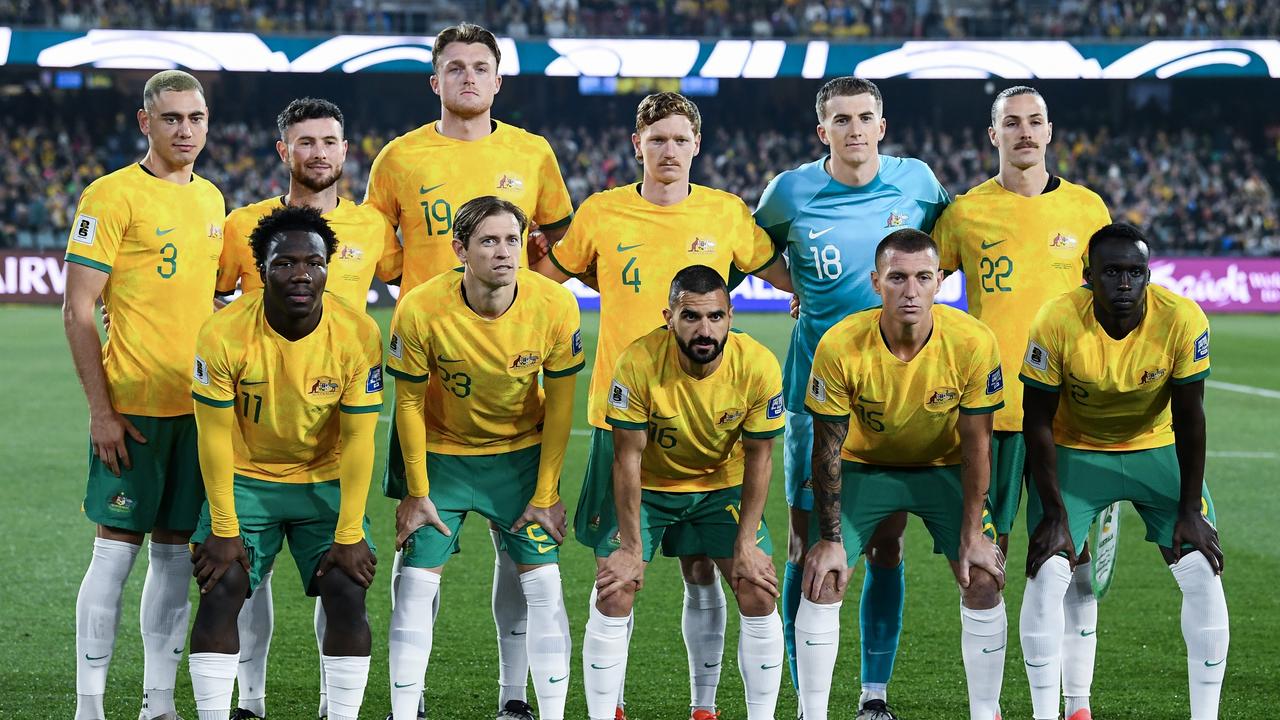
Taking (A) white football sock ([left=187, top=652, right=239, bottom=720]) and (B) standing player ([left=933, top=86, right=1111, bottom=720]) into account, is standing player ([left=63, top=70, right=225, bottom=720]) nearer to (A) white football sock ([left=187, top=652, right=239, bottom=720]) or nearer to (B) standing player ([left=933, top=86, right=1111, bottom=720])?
(A) white football sock ([left=187, top=652, right=239, bottom=720])

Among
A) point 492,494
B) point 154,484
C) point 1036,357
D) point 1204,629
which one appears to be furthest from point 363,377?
point 1204,629

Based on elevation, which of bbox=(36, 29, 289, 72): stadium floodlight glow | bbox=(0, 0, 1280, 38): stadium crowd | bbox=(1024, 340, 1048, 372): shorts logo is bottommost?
bbox=(1024, 340, 1048, 372): shorts logo

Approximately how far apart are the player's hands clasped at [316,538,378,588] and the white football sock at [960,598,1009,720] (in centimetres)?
202

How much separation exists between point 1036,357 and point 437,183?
237cm

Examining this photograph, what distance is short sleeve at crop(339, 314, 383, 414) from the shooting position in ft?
14.6

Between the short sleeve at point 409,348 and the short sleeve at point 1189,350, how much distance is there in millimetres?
2560

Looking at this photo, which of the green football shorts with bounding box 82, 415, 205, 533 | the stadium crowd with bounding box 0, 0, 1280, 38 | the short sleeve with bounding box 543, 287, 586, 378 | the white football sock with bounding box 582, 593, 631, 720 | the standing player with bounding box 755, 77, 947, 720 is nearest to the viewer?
the white football sock with bounding box 582, 593, 631, 720

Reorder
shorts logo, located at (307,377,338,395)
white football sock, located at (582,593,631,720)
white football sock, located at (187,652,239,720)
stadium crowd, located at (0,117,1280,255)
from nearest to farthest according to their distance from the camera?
white football sock, located at (187,652,239,720) → shorts logo, located at (307,377,338,395) → white football sock, located at (582,593,631,720) → stadium crowd, located at (0,117,1280,255)

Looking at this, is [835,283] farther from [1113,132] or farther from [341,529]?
[1113,132]

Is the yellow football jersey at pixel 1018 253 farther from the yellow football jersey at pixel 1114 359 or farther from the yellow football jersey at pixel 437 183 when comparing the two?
the yellow football jersey at pixel 437 183

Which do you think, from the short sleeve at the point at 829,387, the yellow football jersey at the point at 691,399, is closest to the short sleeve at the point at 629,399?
the yellow football jersey at the point at 691,399

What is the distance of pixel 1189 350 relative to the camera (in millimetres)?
4559

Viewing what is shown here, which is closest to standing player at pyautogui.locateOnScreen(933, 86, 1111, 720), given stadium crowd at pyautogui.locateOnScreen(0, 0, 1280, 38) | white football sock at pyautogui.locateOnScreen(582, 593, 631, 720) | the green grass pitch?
the green grass pitch

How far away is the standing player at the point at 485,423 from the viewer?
4.54 m
